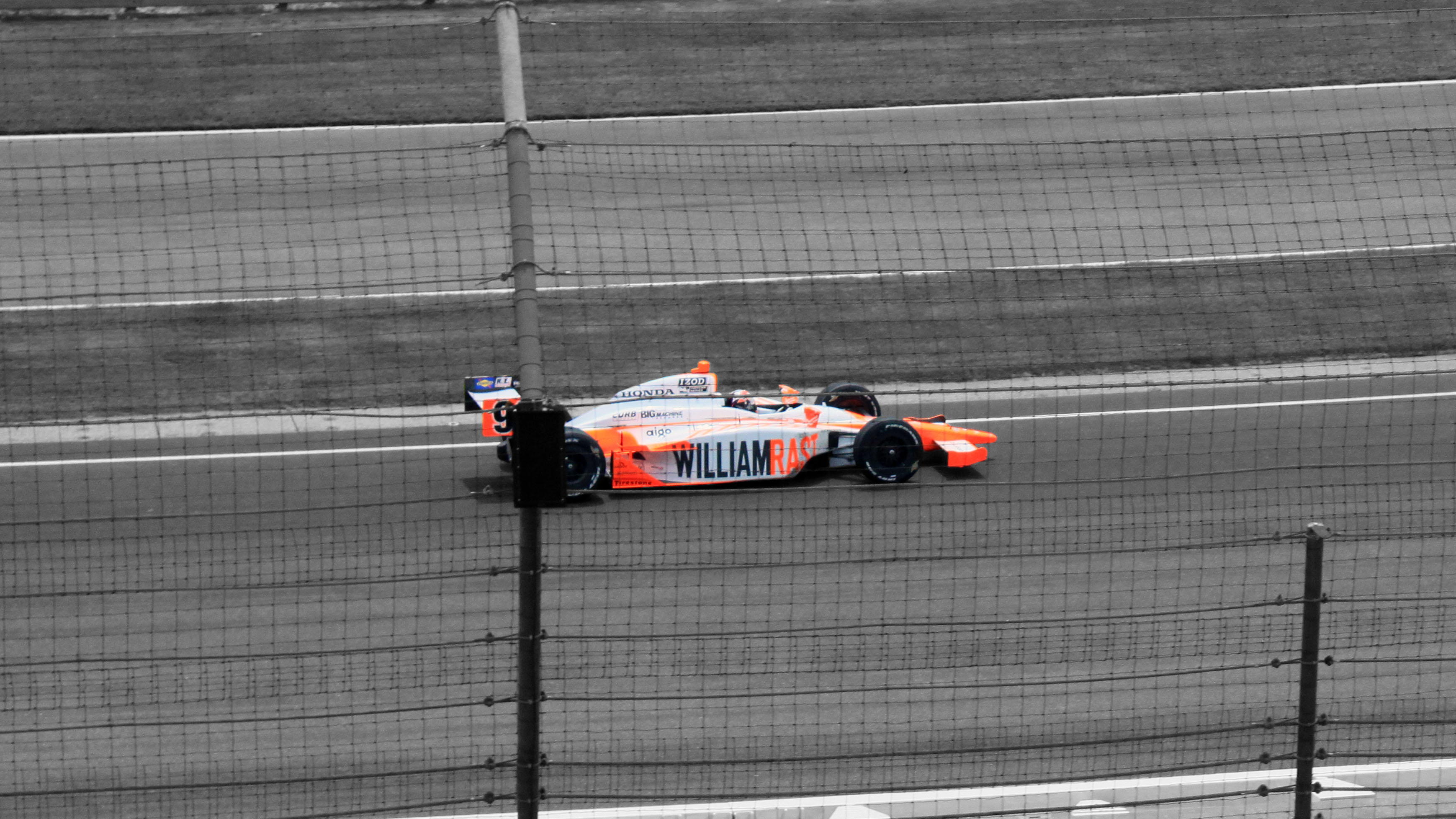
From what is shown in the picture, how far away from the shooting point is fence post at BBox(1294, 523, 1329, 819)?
17.7 feet

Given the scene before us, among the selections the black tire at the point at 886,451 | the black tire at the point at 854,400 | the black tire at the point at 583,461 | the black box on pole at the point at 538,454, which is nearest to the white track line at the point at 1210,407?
the black tire at the point at 854,400

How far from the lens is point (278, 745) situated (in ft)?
26.9

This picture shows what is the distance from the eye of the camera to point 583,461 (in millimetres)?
11516

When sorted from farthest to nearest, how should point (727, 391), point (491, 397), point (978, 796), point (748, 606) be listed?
point (727, 391) < point (491, 397) < point (748, 606) < point (978, 796)

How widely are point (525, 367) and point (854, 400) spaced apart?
26.0 ft

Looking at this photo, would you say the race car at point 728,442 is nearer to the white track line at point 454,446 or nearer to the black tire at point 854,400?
the black tire at point 854,400

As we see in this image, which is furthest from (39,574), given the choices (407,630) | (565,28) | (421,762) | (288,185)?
(565,28)

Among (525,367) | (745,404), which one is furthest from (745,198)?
(525,367)

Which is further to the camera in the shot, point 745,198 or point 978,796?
point 745,198

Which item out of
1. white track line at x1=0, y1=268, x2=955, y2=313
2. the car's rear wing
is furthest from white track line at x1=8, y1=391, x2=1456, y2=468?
white track line at x1=0, y1=268, x2=955, y2=313

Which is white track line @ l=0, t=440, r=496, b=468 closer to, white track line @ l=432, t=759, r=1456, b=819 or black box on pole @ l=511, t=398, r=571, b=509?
white track line @ l=432, t=759, r=1456, b=819

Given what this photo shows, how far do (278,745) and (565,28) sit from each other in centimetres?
1659

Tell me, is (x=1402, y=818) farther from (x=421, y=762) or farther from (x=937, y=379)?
(x=937, y=379)

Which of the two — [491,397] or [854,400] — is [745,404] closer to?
[854,400]
